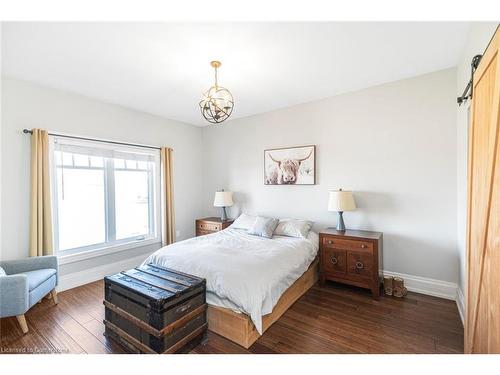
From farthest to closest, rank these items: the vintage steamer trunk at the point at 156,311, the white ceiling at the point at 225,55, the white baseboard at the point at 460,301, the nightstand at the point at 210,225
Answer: the nightstand at the point at 210,225
the white baseboard at the point at 460,301
the white ceiling at the point at 225,55
the vintage steamer trunk at the point at 156,311

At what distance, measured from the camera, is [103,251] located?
3570mm

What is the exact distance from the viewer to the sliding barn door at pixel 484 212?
120 cm

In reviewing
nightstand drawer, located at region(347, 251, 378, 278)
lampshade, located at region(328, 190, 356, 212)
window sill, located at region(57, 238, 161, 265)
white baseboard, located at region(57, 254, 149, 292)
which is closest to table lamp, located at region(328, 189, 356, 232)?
lampshade, located at region(328, 190, 356, 212)

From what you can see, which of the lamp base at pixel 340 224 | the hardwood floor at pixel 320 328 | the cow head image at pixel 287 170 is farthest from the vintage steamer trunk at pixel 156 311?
the cow head image at pixel 287 170

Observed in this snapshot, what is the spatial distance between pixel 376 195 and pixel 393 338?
1717 millimetres

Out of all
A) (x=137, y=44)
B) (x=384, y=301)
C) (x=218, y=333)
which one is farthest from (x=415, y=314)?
(x=137, y=44)

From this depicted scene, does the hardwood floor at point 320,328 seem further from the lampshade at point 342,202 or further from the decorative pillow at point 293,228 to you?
the lampshade at point 342,202

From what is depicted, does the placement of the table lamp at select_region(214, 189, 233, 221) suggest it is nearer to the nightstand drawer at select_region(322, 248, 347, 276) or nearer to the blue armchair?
the nightstand drawer at select_region(322, 248, 347, 276)

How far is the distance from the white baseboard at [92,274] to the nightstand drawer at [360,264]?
11.1 feet

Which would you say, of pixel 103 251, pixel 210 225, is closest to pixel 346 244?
pixel 210 225

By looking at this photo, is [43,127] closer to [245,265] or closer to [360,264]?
[245,265]

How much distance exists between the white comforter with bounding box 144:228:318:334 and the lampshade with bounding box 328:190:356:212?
57 cm

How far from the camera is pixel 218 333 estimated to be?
84.0 inches

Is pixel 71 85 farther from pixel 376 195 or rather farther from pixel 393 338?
pixel 393 338
